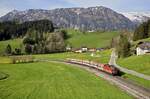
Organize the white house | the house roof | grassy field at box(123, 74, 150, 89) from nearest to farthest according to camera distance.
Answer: grassy field at box(123, 74, 150, 89)
the white house
the house roof

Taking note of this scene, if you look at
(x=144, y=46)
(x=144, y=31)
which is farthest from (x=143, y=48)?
(x=144, y=31)

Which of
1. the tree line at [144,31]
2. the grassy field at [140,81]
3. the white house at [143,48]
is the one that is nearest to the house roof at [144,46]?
the white house at [143,48]

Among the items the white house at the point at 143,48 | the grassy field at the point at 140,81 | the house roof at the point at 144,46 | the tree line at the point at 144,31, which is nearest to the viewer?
the grassy field at the point at 140,81

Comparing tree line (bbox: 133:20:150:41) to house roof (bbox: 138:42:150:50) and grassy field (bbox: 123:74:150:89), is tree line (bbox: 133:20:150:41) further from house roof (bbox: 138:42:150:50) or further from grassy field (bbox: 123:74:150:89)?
grassy field (bbox: 123:74:150:89)

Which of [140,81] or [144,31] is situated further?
[144,31]

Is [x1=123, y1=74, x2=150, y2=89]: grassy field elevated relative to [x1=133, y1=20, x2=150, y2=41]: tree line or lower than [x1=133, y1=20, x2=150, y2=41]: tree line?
lower

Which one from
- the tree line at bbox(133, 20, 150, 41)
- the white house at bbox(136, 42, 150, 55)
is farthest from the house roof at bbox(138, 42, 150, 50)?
the tree line at bbox(133, 20, 150, 41)

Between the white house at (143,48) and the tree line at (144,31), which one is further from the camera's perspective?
the tree line at (144,31)

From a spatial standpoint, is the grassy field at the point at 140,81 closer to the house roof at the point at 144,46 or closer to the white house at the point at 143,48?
the white house at the point at 143,48

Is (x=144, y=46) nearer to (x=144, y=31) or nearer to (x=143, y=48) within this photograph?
(x=143, y=48)

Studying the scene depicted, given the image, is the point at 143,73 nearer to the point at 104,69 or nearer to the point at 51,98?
the point at 104,69

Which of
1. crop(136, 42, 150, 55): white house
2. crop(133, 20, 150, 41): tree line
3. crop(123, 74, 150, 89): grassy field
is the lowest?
crop(123, 74, 150, 89): grassy field

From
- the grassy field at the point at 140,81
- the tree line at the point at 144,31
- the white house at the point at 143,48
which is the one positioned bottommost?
the grassy field at the point at 140,81

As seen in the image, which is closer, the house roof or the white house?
the white house
